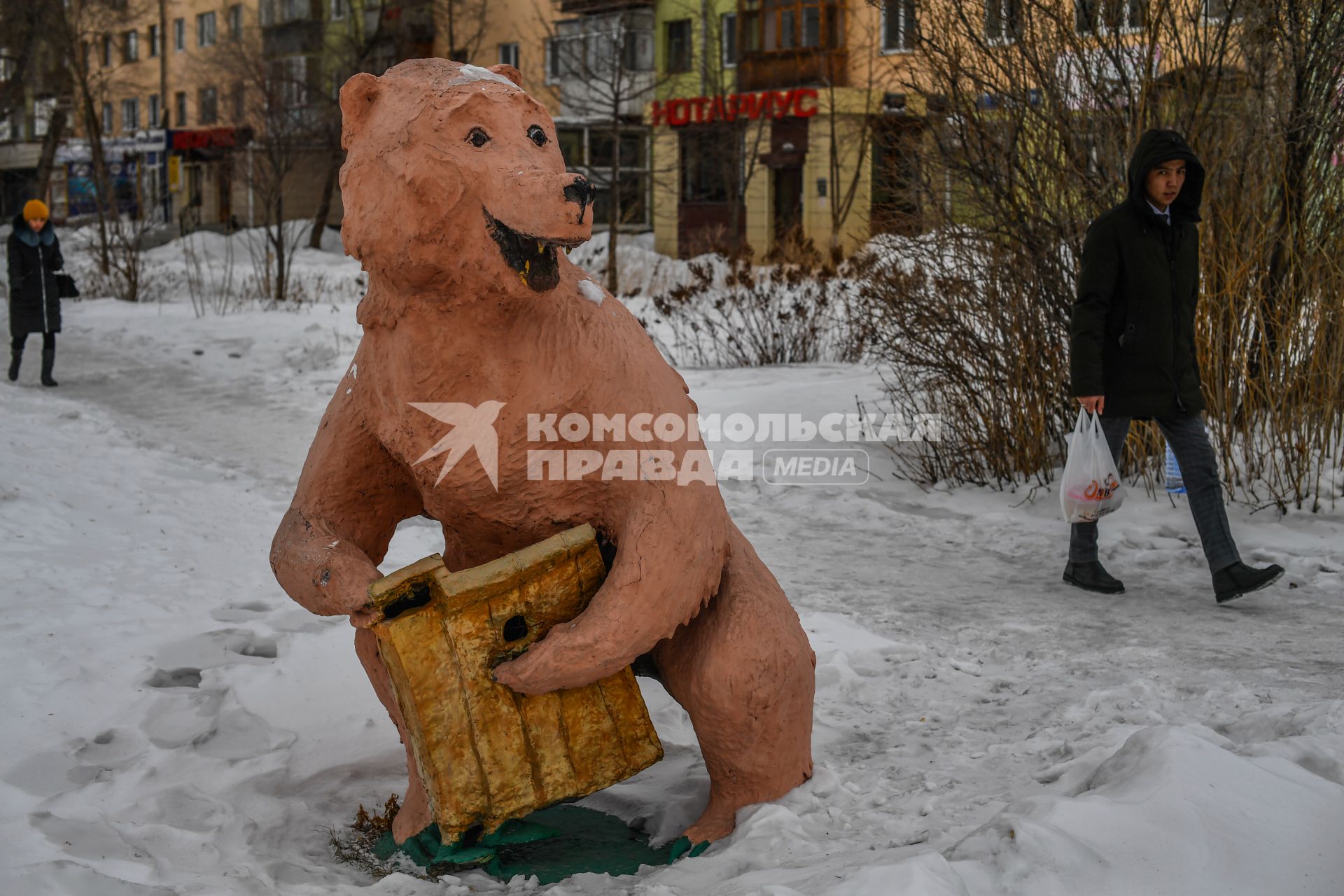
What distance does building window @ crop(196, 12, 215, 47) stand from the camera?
120 ft

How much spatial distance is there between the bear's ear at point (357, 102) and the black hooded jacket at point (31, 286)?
9.08m

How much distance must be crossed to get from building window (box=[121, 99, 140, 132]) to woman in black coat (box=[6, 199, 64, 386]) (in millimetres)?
32614

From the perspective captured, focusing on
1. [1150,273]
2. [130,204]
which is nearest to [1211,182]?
[1150,273]

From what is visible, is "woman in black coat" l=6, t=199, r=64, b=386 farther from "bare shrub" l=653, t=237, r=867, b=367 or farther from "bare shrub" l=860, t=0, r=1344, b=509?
"bare shrub" l=860, t=0, r=1344, b=509

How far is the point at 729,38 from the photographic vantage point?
26.1 metres

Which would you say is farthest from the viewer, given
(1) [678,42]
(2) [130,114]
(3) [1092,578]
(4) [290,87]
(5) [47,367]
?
(2) [130,114]

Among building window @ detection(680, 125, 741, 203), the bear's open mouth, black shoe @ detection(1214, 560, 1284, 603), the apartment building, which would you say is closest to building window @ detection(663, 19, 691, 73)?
the apartment building

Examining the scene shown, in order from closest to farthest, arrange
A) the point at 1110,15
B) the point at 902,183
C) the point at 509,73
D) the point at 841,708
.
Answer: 1. the point at 509,73
2. the point at 841,708
3. the point at 1110,15
4. the point at 902,183

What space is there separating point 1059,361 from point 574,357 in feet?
15.9

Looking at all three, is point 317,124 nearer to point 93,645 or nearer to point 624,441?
point 93,645

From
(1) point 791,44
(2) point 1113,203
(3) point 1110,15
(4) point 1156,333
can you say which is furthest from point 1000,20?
(1) point 791,44

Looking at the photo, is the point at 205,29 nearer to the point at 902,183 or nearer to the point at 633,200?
the point at 633,200

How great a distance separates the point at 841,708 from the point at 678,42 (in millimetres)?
25718

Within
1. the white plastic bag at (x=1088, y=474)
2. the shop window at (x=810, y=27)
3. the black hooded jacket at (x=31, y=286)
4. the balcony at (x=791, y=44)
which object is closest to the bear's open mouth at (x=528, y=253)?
the white plastic bag at (x=1088, y=474)
